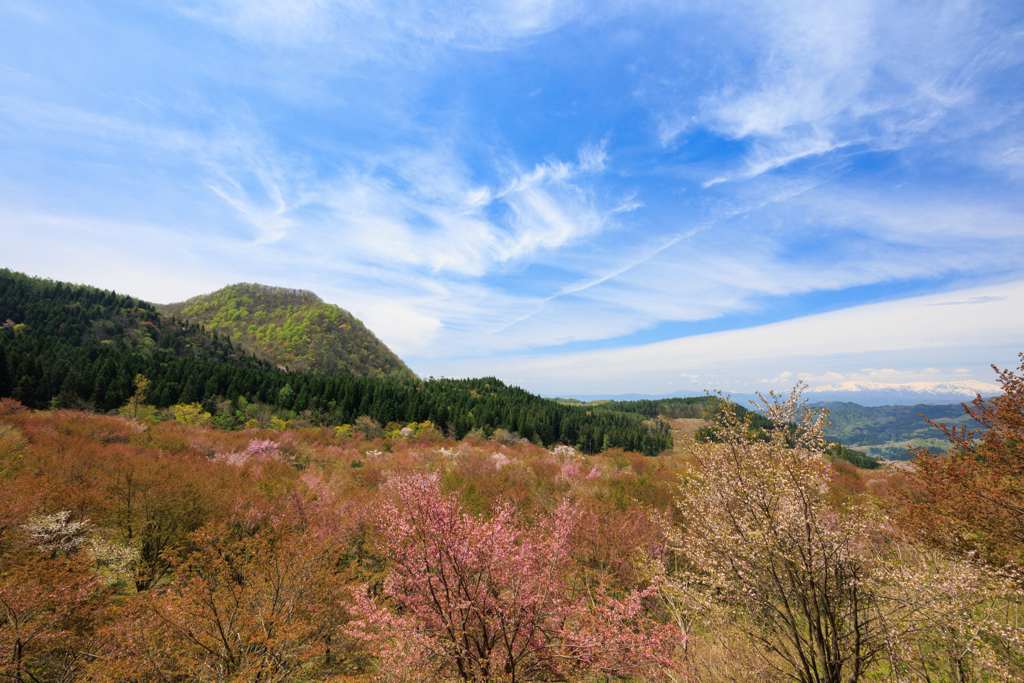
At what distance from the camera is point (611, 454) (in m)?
44.9

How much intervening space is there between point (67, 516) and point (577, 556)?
65.6 feet

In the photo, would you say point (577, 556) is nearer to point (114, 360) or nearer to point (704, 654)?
point (704, 654)

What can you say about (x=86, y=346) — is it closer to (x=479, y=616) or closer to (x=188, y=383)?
(x=188, y=383)

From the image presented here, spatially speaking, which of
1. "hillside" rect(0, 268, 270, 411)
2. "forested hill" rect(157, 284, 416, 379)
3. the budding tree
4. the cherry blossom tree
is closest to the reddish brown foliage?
the budding tree

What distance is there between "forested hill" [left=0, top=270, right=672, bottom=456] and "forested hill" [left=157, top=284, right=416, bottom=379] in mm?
22673

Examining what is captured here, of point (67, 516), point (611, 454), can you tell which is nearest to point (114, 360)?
point (67, 516)

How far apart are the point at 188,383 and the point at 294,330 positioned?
92898mm

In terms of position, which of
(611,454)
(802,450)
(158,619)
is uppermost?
(802,450)

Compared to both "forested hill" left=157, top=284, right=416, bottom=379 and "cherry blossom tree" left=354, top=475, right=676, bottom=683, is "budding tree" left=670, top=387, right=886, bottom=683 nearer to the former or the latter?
"cherry blossom tree" left=354, top=475, right=676, bottom=683

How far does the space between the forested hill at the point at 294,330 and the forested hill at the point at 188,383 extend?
2267cm

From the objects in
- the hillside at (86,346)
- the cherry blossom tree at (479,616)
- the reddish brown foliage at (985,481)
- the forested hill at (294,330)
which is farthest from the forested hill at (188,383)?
the reddish brown foliage at (985,481)

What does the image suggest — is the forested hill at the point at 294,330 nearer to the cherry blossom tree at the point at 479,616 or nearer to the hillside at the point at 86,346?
the hillside at the point at 86,346

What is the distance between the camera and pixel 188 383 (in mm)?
55156

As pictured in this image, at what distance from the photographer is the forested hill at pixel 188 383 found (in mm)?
48781
